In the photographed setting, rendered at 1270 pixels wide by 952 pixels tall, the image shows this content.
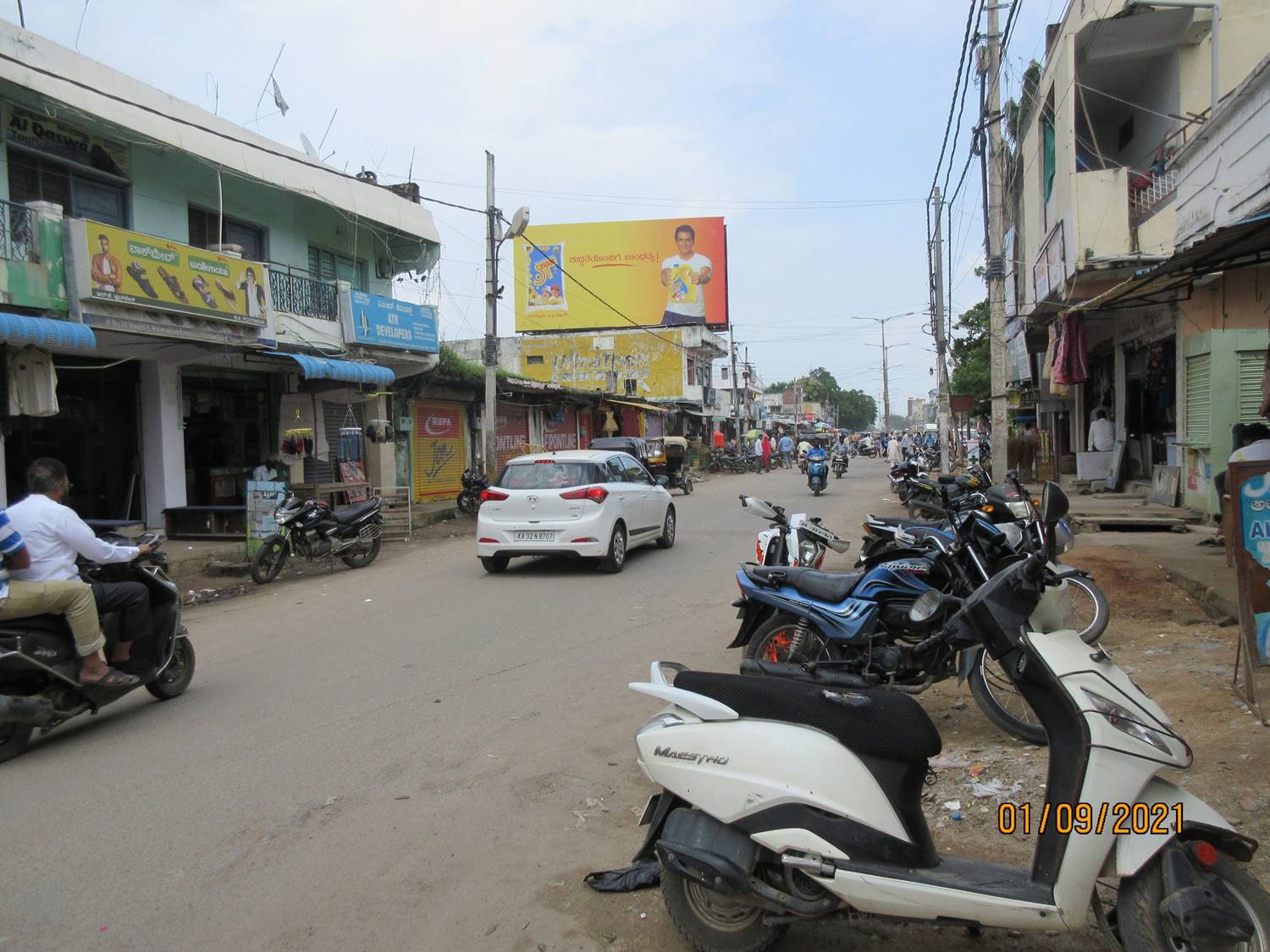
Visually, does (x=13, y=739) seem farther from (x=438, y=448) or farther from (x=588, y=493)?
(x=438, y=448)

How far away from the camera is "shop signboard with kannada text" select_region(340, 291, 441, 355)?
17.7 m

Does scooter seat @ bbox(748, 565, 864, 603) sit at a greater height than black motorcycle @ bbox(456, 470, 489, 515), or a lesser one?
greater

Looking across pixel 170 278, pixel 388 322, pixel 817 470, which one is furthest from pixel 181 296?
pixel 817 470

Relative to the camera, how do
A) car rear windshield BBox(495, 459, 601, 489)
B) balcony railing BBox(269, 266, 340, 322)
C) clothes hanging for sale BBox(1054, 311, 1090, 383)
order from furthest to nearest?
clothes hanging for sale BBox(1054, 311, 1090, 383) → balcony railing BBox(269, 266, 340, 322) → car rear windshield BBox(495, 459, 601, 489)

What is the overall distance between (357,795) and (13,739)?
2351mm

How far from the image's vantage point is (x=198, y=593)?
1109 cm

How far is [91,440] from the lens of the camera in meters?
14.5

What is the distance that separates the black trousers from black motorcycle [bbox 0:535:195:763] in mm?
32

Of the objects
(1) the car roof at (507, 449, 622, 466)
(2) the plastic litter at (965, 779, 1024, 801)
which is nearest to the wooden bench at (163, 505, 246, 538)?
(1) the car roof at (507, 449, 622, 466)

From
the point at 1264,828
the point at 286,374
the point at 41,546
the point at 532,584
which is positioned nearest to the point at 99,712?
the point at 41,546

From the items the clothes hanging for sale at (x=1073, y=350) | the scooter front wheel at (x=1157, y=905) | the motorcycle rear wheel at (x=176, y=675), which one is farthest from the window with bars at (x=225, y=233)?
the scooter front wheel at (x=1157, y=905)

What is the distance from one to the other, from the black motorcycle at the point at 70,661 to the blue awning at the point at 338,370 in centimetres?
910

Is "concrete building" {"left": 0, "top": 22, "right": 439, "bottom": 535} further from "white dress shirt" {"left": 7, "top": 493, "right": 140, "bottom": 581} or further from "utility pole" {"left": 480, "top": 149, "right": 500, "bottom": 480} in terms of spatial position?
"white dress shirt" {"left": 7, "top": 493, "right": 140, "bottom": 581}

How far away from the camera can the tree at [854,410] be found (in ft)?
447
